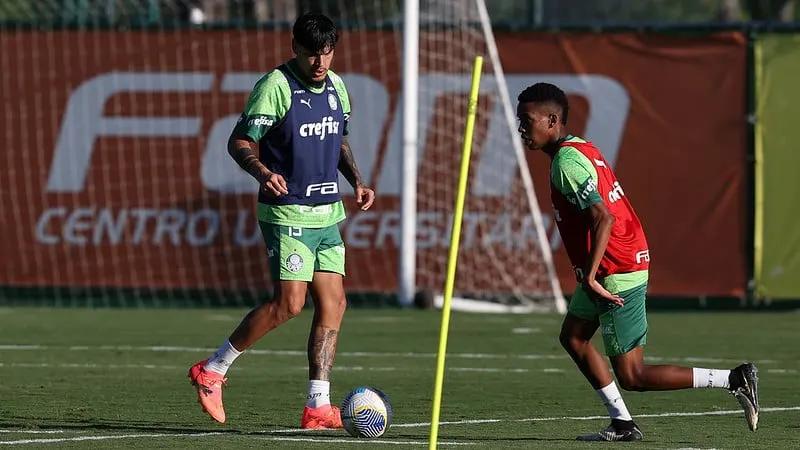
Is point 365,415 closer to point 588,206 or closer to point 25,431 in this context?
point 588,206

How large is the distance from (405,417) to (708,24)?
10.9 meters

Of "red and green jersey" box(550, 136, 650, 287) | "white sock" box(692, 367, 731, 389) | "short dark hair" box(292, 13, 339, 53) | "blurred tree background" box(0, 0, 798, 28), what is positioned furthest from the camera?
"blurred tree background" box(0, 0, 798, 28)

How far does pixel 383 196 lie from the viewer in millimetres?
19828

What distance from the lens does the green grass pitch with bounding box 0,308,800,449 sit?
8.70 meters

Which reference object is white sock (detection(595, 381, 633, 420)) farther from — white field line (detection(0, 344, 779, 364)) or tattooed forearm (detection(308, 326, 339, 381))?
white field line (detection(0, 344, 779, 364))

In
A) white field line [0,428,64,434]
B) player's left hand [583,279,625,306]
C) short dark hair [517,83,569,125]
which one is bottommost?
white field line [0,428,64,434]

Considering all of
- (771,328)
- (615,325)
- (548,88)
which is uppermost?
(548,88)

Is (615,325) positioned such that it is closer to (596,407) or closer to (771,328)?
(596,407)

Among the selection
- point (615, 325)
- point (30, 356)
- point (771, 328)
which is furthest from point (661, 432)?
point (771, 328)

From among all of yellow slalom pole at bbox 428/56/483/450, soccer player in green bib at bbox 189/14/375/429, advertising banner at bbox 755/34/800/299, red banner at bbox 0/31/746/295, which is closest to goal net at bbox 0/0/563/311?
red banner at bbox 0/31/746/295

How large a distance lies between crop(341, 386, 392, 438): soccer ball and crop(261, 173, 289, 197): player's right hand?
3.69ft

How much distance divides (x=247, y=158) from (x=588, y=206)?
186 cm

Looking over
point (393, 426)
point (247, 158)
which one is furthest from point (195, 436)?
point (247, 158)

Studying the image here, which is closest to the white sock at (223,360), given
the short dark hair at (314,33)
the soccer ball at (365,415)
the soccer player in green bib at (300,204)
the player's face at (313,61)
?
the soccer player in green bib at (300,204)
